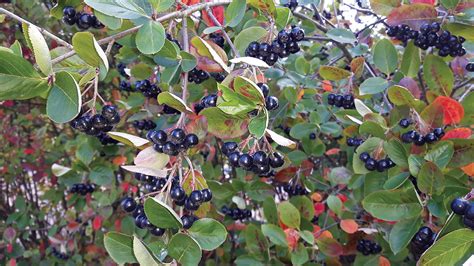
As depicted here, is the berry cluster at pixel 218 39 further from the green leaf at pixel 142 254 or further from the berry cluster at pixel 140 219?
the green leaf at pixel 142 254

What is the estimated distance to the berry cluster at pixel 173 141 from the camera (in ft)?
3.05

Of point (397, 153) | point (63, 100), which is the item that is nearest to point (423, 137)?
point (397, 153)

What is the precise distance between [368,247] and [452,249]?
0.85 m

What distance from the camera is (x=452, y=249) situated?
94 cm

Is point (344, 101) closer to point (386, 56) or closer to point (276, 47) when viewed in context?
point (386, 56)

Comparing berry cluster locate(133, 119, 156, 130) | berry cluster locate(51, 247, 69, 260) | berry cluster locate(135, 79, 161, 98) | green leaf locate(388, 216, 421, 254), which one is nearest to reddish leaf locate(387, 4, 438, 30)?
green leaf locate(388, 216, 421, 254)

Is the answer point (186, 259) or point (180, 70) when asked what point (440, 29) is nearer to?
point (180, 70)

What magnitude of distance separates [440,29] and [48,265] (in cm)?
253

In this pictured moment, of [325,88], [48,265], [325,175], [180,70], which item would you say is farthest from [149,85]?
[48,265]

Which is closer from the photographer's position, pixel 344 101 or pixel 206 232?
pixel 206 232

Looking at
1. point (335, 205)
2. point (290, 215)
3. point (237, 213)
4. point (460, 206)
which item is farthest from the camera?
point (237, 213)

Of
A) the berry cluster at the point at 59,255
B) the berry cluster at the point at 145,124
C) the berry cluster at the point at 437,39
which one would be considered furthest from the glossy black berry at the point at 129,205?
the berry cluster at the point at 59,255

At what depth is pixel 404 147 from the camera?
1.29m

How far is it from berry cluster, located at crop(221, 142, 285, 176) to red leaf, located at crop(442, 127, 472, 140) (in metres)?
0.53
